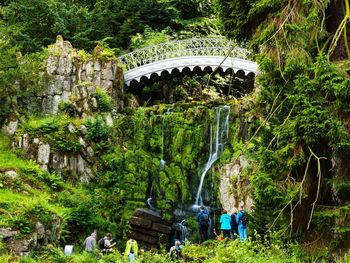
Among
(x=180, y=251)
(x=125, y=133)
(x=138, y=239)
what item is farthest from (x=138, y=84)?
(x=180, y=251)

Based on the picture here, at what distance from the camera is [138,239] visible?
606 inches

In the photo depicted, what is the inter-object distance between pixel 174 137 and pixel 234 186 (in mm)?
3372

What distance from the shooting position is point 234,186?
16.0 meters

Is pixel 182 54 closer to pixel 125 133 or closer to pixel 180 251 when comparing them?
pixel 125 133

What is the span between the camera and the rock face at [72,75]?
18891mm

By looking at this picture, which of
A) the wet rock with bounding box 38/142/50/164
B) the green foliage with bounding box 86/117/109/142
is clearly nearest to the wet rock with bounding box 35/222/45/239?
the wet rock with bounding box 38/142/50/164

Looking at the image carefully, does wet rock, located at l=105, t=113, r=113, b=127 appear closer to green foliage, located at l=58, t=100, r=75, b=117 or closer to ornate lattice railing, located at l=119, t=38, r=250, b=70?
green foliage, located at l=58, t=100, r=75, b=117

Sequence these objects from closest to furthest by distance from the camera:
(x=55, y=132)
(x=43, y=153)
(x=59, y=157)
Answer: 1. (x=43, y=153)
2. (x=59, y=157)
3. (x=55, y=132)

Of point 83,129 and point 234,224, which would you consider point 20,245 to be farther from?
point 83,129

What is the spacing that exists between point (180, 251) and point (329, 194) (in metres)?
5.90

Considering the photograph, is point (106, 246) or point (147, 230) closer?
point (106, 246)

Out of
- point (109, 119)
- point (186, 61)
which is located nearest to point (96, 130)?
point (109, 119)

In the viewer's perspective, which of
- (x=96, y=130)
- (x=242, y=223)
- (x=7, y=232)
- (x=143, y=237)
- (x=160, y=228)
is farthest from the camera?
(x=96, y=130)

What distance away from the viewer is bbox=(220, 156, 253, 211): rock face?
15333 mm
